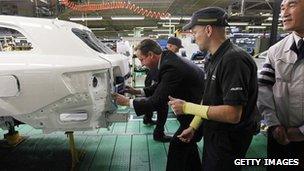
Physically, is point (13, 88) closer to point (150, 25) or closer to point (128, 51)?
point (128, 51)

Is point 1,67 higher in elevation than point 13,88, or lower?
higher

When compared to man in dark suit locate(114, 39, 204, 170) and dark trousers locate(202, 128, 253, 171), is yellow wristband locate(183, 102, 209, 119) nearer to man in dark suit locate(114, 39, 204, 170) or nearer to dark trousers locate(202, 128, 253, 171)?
dark trousers locate(202, 128, 253, 171)

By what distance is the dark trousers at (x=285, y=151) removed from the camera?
2055mm

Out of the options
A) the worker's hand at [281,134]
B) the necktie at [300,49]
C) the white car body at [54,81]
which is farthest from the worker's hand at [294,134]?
the white car body at [54,81]

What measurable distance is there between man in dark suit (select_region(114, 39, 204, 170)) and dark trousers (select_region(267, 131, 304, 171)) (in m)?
0.72

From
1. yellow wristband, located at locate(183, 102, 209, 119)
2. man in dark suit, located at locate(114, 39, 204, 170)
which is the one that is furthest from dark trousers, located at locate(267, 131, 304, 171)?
man in dark suit, located at locate(114, 39, 204, 170)

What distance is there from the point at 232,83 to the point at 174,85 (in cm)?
102

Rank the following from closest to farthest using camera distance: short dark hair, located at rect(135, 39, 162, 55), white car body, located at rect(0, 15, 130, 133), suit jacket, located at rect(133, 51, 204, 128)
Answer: suit jacket, located at rect(133, 51, 204, 128)
white car body, located at rect(0, 15, 130, 133)
short dark hair, located at rect(135, 39, 162, 55)

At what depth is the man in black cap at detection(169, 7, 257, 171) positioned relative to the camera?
1.89 metres

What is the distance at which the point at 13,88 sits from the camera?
298 cm

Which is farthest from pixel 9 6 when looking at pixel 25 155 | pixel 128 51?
pixel 25 155

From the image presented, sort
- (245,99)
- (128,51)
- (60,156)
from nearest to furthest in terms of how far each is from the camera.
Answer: (245,99) → (60,156) → (128,51)

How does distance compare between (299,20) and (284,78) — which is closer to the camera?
(299,20)

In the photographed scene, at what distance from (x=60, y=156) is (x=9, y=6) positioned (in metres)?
12.9
